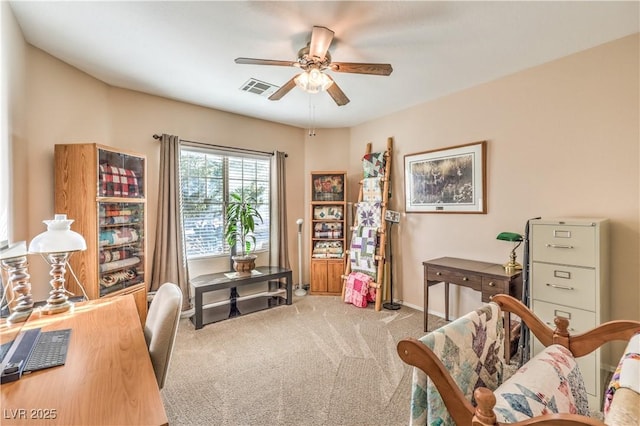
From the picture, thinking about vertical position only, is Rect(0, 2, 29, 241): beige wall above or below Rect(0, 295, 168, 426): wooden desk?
above

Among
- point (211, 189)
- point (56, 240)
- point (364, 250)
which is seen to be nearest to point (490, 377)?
point (56, 240)

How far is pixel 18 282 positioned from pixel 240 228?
2.36 metres

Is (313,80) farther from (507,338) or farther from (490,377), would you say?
(507,338)

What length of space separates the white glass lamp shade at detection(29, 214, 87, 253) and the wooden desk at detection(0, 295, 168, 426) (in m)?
0.47

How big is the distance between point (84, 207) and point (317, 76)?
231cm

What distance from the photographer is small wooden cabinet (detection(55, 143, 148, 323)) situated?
2430mm

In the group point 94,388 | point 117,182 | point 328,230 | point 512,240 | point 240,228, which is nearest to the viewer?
point 94,388

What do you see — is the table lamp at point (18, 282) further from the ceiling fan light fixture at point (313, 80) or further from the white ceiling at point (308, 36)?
the ceiling fan light fixture at point (313, 80)

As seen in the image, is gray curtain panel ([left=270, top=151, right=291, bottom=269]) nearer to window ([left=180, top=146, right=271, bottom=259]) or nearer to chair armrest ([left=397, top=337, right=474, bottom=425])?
window ([left=180, top=146, right=271, bottom=259])

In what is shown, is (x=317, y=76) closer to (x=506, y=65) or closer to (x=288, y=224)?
(x=506, y=65)

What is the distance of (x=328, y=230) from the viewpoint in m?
4.44

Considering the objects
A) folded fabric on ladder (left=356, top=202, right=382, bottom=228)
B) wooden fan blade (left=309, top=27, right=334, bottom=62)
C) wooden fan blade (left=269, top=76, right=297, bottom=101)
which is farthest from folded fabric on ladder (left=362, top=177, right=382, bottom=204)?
wooden fan blade (left=309, top=27, right=334, bottom=62)

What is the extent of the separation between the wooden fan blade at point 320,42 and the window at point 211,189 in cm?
227

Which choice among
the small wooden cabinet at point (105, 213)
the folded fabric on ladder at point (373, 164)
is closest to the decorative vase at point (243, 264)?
the small wooden cabinet at point (105, 213)
